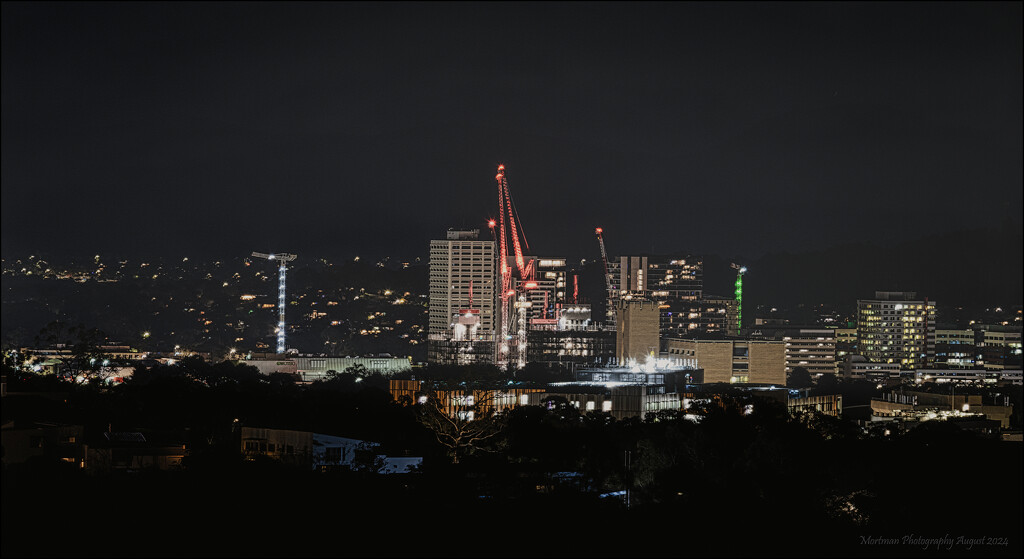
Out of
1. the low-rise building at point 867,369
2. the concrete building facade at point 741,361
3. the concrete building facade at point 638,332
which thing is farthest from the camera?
the low-rise building at point 867,369

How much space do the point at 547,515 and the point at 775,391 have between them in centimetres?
1959

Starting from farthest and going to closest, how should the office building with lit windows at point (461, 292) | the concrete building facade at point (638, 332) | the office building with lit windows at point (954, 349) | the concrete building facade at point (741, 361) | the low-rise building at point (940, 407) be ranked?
the office building with lit windows at point (461, 292) → the office building with lit windows at point (954, 349) → the concrete building facade at point (638, 332) → the concrete building facade at point (741, 361) → the low-rise building at point (940, 407)

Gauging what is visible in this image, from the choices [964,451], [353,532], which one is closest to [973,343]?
[964,451]

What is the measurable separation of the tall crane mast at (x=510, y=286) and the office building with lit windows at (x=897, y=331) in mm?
12633

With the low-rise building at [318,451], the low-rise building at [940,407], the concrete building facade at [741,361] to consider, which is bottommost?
the low-rise building at [940,407]

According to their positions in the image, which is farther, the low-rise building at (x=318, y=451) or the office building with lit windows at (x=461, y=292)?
the office building with lit windows at (x=461, y=292)

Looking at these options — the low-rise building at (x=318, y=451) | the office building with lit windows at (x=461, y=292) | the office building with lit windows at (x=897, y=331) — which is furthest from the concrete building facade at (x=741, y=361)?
the low-rise building at (x=318, y=451)

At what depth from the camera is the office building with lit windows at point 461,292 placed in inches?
1812

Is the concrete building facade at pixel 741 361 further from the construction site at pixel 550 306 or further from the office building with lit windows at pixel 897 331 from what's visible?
the office building with lit windows at pixel 897 331

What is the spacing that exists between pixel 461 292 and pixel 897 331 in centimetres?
1651

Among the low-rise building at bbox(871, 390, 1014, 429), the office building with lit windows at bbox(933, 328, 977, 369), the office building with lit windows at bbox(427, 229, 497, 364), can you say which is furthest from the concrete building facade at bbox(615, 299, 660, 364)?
the low-rise building at bbox(871, 390, 1014, 429)

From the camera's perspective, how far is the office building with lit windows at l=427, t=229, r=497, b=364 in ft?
151

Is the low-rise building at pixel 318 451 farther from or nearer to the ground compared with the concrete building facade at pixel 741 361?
nearer to the ground

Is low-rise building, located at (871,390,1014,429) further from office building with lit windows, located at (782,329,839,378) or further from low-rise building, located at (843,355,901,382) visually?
office building with lit windows, located at (782,329,839,378)
